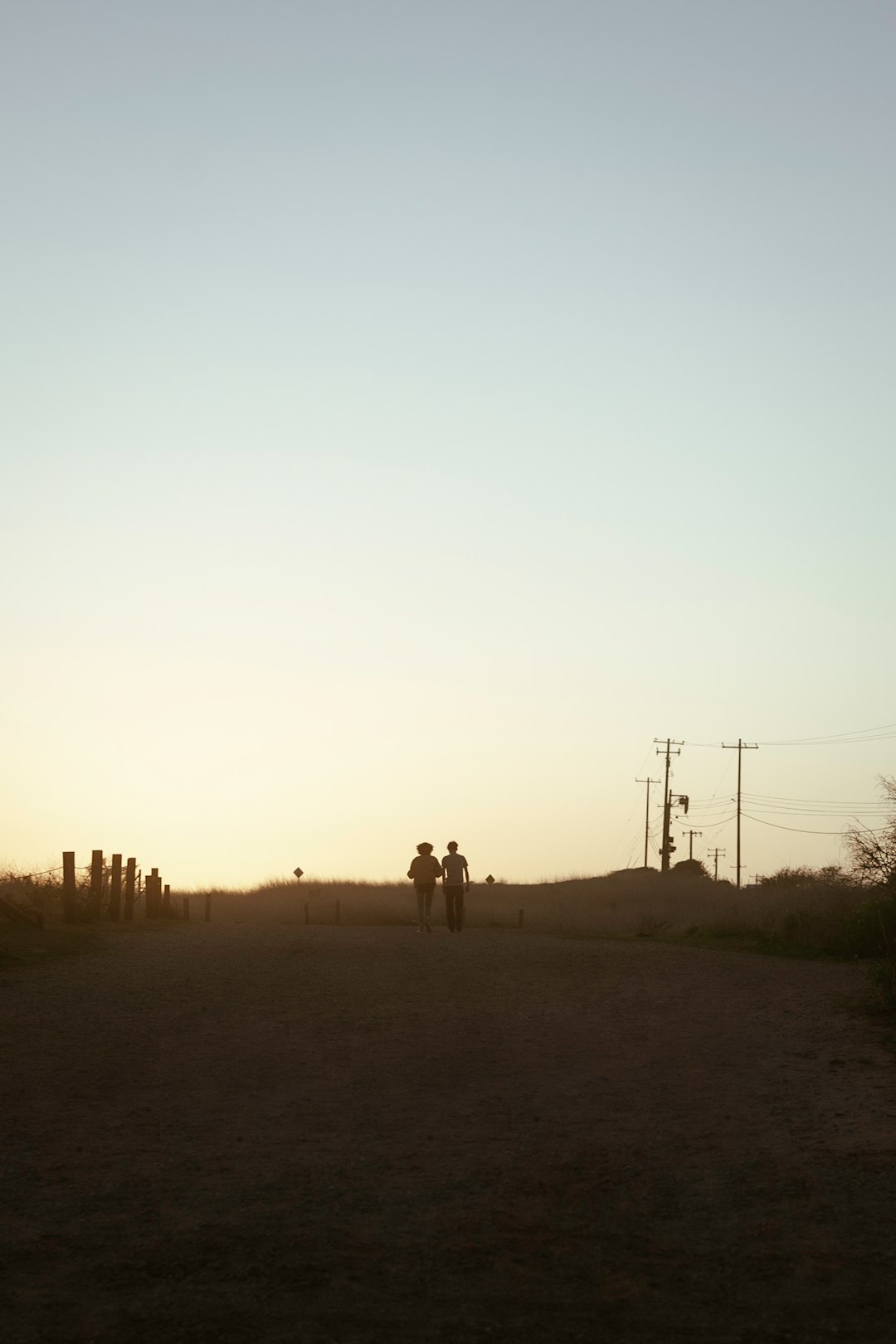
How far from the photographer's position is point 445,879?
25.5 metres

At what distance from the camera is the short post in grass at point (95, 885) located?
1088 inches

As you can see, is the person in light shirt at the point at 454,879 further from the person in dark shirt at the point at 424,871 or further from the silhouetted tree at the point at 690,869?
the silhouetted tree at the point at 690,869

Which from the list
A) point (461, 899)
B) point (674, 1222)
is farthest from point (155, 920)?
point (674, 1222)

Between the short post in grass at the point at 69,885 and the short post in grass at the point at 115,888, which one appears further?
the short post in grass at the point at 115,888

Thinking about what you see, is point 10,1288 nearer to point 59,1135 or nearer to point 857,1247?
point 59,1135

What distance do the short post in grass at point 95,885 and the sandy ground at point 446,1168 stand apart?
12864mm

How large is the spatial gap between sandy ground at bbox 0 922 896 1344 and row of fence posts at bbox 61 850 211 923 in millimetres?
10905

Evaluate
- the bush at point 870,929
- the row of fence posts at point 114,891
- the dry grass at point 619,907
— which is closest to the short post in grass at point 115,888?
the row of fence posts at point 114,891

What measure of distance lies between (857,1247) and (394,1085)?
4786 millimetres

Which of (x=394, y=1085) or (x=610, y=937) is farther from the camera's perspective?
(x=610, y=937)

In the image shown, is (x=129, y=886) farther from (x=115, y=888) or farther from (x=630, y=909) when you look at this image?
(x=630, y=909)

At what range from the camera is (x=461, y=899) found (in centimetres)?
2525

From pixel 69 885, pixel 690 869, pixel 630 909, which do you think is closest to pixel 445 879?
pixel 69 885

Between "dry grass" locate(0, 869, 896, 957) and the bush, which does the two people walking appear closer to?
"dry grass" locate(0, 869, 896, 957)
